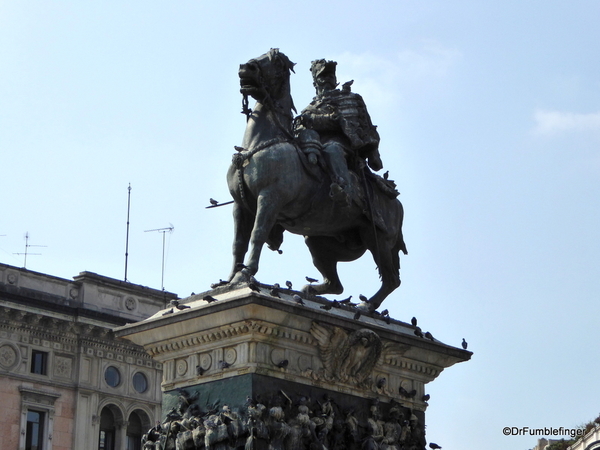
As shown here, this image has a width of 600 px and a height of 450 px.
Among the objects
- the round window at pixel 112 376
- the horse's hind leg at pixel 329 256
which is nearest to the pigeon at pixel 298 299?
the horse's hind leg at pixel 329 256

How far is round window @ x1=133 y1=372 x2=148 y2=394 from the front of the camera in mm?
49438

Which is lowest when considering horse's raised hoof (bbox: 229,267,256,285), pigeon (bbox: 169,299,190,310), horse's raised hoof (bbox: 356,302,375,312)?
pigeon (bbox: 169,299,190,310)

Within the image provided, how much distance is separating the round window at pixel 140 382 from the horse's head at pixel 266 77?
34701 mm

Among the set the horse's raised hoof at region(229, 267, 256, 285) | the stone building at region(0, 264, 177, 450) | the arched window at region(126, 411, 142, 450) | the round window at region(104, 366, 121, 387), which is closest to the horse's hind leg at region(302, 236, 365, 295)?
the horse's raised hoof at region(229, 267, 256, 285)

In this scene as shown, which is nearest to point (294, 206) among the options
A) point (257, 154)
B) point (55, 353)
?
point (257, 154)

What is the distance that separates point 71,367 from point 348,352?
33.8 meters

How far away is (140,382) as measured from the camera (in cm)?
4969

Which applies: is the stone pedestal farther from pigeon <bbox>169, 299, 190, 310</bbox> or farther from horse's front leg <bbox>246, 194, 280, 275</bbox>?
horse's front leg <bbox>246, 194, 280, 275</bbox>

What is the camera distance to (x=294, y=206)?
15625 mm

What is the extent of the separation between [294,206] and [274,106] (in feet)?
4.05

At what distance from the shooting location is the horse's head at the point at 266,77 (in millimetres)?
15680

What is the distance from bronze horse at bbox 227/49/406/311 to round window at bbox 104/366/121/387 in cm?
3307

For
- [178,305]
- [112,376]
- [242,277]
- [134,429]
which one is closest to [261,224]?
[242,277]

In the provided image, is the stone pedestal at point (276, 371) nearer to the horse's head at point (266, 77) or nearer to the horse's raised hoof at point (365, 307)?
the horse's raised hoof at point (365, 307)
